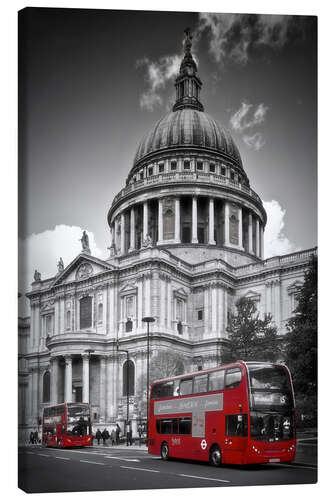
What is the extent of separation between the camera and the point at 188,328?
1364 inches

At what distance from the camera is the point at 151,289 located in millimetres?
35906

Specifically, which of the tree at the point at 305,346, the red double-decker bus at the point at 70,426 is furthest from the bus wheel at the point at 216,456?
the red double-decker bus at the point at 70,426

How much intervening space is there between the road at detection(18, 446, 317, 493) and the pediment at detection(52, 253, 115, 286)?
6815 mm

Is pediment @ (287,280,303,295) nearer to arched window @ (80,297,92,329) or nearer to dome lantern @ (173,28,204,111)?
dome lantern @ (173,28,204,111)

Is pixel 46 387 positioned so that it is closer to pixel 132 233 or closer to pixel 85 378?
pixel 85 378

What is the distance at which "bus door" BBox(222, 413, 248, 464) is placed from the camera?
2091 centimetres

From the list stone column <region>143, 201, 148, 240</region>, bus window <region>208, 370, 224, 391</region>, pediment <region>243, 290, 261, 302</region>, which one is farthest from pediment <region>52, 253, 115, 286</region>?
stone column <region>143, 201, 148, 240</region>

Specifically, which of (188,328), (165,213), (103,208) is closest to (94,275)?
(188,328)

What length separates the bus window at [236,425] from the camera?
20.9 metres

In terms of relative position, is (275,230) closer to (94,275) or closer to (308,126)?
(308,126)

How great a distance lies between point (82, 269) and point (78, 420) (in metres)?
6.66

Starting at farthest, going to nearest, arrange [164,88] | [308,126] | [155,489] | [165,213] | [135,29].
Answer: [165,213] < [164,88] < [308,126] < [135,29] < [155,489]

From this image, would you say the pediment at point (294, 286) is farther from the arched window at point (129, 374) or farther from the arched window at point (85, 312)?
the arched window at point (85, 312)
